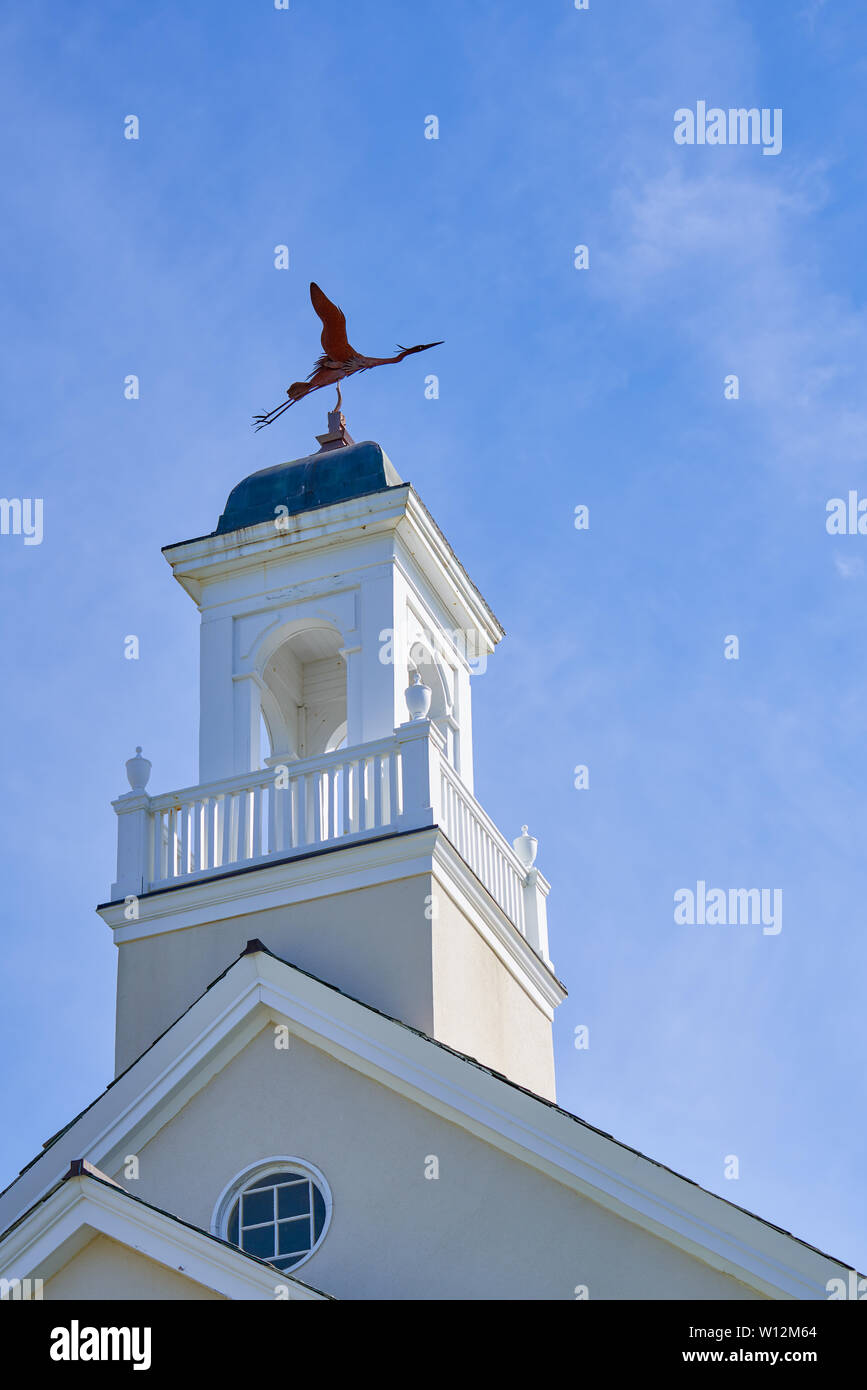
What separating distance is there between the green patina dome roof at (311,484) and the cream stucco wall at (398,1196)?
7210 mm

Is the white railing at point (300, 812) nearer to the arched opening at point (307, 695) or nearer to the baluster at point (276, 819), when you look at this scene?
the baluster at point (276, 819)

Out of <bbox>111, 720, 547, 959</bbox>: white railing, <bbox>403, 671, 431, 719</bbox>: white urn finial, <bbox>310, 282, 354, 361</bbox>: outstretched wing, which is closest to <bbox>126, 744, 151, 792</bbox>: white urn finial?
<bbox>111, 720, 547, 959</bbox>: white railing

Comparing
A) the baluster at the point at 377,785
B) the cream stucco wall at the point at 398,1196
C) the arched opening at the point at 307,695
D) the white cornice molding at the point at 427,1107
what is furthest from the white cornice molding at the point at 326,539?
the cream stucco wall at the point at 398,1196

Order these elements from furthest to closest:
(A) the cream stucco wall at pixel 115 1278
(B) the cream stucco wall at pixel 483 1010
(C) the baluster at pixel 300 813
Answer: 1. (C) the baluster at pixel 300 813
2. (B) the cream stucco wall at pixel 483 1010
3. (A) the cream stucco wall at pixel 115 1278

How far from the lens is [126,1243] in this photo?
42.8ft

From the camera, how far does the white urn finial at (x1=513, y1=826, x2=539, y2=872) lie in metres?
21.8

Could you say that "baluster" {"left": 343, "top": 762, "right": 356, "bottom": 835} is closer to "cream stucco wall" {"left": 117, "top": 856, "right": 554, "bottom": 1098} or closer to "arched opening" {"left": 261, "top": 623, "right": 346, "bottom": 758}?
"cream stucco wall" {"left": 117, "top": 856, "right": 554, "bottom": 1098}

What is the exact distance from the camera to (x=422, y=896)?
18.6 m

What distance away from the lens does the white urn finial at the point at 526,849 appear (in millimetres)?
21781

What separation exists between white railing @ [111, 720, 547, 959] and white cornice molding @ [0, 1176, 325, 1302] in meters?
6.36
